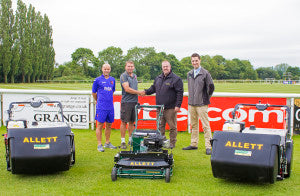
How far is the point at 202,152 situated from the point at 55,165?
3.22 metres

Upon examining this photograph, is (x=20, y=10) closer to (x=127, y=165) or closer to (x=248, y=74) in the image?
(x=127, y=165)

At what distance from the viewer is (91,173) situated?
17.1 feet

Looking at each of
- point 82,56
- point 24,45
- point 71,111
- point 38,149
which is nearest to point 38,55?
point 24,45

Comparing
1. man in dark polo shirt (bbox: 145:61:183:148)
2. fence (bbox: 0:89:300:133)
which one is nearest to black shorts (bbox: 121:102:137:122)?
man in dark polo shirt (bbox: 145:61:183:148)

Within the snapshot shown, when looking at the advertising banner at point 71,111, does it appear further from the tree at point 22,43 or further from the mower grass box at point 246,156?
the tree at point 22,43

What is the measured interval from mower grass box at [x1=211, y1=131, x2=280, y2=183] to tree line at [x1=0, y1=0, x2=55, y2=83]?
5071 cm

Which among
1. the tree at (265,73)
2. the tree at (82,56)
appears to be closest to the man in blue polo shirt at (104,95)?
the tree at (82,56)

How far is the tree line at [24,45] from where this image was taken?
165ft

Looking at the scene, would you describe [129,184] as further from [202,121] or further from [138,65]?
[138,65]

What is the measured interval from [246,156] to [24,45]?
55.4 m

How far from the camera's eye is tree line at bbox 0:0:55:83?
5031 centimetres

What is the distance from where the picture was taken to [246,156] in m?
4.29

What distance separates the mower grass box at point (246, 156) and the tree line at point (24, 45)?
166 feet

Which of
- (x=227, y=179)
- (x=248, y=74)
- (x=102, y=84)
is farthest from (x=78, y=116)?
(x=248, y=74)
